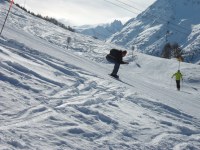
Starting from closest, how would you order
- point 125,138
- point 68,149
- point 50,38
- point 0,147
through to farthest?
point 0,147, point 68,149, point 125,138, point 50,38

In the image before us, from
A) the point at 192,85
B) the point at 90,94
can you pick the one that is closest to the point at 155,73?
the point at 192,85

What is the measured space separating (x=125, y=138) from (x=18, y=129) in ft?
8.90

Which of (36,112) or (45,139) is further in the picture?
(36,112)

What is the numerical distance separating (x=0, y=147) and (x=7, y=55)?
27.7ft

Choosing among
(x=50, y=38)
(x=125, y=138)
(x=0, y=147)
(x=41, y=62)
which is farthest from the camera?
(x=50, y=38)

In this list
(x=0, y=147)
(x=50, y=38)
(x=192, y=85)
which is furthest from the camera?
(x=50, y=38)

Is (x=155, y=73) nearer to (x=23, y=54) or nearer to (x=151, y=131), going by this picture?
(x=23, y=54)

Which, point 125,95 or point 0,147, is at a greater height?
point 125,95

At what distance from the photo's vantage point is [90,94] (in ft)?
42.3

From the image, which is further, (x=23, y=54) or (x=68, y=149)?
(x=23, y=54)

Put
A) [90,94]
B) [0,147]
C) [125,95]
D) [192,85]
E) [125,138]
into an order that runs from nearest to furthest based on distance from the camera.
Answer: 1. [0,147]
2. [125,138]
3. [90,94]
4. [125,95]
5. [192,85]

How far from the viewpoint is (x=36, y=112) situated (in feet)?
30.5

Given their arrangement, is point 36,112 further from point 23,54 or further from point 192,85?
point 192,85

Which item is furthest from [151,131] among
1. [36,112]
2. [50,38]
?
[50,38]
